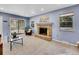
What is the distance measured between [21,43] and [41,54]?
2.02 feet

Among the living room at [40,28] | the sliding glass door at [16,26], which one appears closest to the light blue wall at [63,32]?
the living room at [40,28]


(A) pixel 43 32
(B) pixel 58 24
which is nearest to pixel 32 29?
(A) pixel 43 32

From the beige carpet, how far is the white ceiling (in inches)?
27.5

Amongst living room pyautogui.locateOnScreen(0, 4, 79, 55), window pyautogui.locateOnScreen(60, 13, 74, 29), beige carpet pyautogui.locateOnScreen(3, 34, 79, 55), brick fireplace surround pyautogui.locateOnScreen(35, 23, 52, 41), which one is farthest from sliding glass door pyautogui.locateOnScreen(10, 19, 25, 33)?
window pyautogui.locateOnScreen(60, 13, 74, 29)

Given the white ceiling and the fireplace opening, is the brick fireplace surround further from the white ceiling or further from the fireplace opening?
the white ceiling

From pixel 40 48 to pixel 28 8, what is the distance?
1102mm

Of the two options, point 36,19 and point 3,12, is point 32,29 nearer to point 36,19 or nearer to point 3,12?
point 36,19

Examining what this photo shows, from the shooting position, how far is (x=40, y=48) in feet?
11.6

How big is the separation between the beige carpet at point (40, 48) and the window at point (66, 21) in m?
0.52

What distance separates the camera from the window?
355 centimetres

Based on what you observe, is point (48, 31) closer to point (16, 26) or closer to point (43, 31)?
point (43, 31)

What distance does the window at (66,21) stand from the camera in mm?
3549

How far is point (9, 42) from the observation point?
11.5 feet

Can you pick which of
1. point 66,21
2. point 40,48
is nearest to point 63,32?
point 66,21
